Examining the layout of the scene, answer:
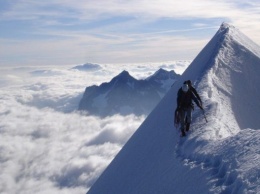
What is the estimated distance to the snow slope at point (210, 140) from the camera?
14.7m

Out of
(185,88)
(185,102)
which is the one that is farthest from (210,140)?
(185,88)

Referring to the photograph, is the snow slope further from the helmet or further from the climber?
the helmet

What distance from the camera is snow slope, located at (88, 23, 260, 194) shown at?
48.1 feet

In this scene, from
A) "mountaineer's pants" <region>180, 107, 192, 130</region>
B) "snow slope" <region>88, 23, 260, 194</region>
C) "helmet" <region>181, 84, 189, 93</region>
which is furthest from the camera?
"mountaineer's pants" <region>180, 107, 192, 130</region>

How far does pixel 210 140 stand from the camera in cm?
1892

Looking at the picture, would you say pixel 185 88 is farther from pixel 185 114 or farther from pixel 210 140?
pixel 210 140

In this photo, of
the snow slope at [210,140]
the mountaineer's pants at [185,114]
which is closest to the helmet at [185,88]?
the mountaineer's pants at [185,114]

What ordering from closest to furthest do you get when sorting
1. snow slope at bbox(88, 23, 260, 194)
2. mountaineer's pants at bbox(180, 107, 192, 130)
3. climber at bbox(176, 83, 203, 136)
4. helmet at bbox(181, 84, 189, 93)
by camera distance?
snow slope at bbox(88, 23, 260, 194)
helmet at bbox(181, 84, 189, 93)
climber at bbox(176, 83, 203, 136)
mountaineer's pants at bbox(180, 107, 192, 130)

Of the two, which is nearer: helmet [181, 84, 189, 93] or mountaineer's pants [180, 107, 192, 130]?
helmet [181, 84, 189, 93]

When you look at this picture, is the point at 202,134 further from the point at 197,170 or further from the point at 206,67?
the point at 206,67

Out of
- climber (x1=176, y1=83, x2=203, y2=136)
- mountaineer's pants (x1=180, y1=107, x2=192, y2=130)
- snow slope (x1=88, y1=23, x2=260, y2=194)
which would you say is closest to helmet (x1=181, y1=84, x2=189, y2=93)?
climber (x1=176, y1=83, x2=203, y2=136)

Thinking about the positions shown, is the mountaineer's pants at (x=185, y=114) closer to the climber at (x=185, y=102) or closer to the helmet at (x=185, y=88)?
the climber at (x=185, y=102)

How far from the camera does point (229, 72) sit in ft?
103

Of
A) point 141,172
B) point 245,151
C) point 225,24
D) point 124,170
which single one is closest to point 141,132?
point 124,170
